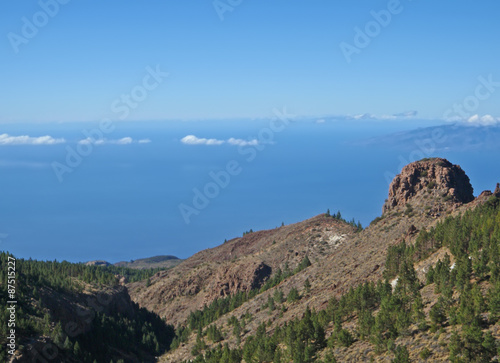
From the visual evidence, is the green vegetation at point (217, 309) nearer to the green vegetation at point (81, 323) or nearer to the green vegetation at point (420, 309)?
the green vegetation at point (81, 323)

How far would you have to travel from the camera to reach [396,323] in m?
55.9

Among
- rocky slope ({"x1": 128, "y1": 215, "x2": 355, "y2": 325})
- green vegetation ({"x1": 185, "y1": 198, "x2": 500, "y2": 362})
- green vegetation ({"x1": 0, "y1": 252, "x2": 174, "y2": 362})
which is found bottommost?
green vegetation ({"x1": 185, "y1": 198, "x2": 500, "y2": 362})

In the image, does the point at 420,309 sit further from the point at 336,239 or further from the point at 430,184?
the point at 336,239

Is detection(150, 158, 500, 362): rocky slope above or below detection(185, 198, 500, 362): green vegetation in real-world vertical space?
above

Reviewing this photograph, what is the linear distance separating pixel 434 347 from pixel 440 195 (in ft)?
209

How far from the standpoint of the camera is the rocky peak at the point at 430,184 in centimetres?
10856

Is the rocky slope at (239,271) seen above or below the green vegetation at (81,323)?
above

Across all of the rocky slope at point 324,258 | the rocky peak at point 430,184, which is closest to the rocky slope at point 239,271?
the rocky slope at point 324,258

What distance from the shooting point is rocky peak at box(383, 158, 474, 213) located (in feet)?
356

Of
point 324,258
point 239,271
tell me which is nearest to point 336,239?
point 324,258

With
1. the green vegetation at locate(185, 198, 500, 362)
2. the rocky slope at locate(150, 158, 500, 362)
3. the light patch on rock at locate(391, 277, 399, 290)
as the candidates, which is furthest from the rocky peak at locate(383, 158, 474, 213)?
the light patch on rock at locate(391, 277, 399, 290)

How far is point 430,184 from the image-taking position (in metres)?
112

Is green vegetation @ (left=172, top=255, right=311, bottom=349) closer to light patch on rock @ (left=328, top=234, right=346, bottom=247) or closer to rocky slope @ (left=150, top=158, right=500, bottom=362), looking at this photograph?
rocky slope @ (left=150, top=158, right=500, bottom=362)

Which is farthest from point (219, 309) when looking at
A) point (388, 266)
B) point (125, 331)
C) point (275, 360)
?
point (275, 360)
